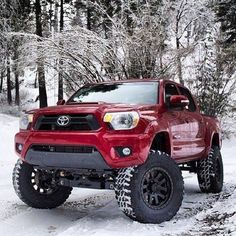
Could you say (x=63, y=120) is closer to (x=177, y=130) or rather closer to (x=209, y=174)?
(x=177, y=130)

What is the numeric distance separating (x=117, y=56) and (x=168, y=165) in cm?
1138

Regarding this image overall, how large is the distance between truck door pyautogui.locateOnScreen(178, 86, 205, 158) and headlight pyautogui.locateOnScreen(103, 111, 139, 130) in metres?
1.74

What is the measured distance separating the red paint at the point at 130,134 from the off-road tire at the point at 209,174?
970mm

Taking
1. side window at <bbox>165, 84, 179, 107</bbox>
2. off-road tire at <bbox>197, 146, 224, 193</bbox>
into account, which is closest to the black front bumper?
side window at <bbox>165, 84, 179, 107</bbox>

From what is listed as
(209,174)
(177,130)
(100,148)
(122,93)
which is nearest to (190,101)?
(209,174)

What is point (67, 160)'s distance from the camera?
5.38m

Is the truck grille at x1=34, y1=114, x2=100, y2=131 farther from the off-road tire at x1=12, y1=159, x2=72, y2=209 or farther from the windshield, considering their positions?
the windshield

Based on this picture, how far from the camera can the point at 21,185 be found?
Result: 20.7 ft

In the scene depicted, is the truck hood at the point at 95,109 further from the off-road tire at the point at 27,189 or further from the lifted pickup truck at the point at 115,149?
the off-road tire at the point at 27,189

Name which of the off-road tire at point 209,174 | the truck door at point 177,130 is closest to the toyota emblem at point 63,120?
the truck door at point 177,130

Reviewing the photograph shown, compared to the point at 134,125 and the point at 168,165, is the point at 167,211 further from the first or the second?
the point at 134,125

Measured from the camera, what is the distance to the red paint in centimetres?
519

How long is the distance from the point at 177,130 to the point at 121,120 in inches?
53.3

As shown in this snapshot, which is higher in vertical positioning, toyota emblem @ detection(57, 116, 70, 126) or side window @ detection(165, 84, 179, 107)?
side window @ detection(165, 84, 179, 107)
